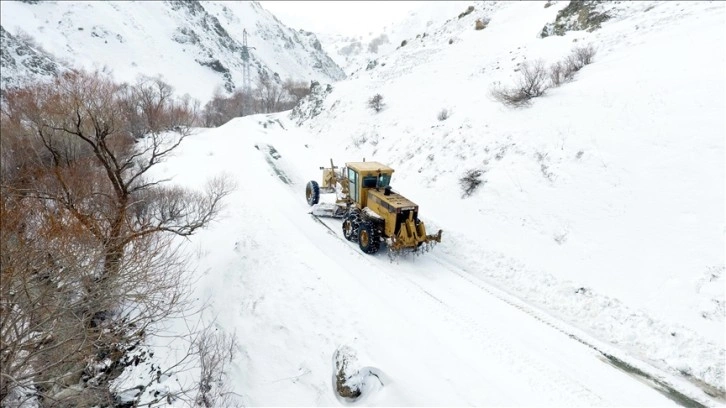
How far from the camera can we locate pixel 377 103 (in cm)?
2695

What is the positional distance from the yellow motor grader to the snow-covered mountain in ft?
146

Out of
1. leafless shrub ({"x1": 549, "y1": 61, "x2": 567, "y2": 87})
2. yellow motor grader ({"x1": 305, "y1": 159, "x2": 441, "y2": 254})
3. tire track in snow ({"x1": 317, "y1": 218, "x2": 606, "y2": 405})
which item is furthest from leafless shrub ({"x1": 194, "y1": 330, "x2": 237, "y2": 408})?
leafless shrub ({"x1": 549, "y1": 61, "x2": 567, "y2": 87})

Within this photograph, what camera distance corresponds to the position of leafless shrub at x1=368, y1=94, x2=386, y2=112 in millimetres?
26733

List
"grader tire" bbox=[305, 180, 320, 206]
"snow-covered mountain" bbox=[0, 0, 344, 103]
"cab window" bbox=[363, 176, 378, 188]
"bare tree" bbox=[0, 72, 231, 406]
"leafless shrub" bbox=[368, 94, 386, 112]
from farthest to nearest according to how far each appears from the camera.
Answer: "snow-covered mountain" bbox=[0, 0, 344, 103] < "leafless shrub" bbox=[368, 94, 386, 112] < "grader tire" bbox=[305, 180, 320, 206] < "cab window" bbox=[363, 176, 378, 188] < "bare tree" bbox=[0, 72, 231, 406]

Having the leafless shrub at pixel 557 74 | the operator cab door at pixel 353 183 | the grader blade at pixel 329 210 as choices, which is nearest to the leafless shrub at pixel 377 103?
the leafless shrub at pixel 557 74

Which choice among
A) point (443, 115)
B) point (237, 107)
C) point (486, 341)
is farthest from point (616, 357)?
point (237, 107)

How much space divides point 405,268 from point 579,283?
14.5 feet

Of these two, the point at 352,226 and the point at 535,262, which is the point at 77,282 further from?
the point at 535,262

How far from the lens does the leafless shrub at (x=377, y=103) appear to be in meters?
26.7

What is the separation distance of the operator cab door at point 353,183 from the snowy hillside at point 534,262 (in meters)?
1.35

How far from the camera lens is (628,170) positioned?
1077cm

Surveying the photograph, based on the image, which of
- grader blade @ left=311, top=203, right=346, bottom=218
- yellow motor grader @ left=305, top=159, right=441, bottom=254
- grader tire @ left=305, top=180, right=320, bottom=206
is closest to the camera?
yellow motor grader @ left=305, top=159, right=441, bottom=254

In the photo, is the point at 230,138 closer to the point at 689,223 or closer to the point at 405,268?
the point at 405,268

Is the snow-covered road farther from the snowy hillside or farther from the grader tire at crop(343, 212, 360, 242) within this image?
the grader tire at crop(343, 212, 360, 242)
